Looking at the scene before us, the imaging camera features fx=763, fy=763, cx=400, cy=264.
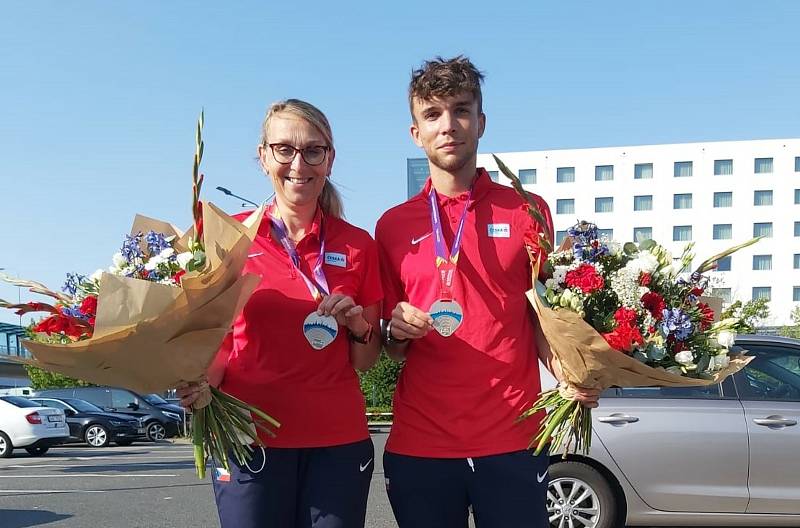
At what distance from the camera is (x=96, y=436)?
20.7m

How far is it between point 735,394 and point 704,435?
479 millimetres

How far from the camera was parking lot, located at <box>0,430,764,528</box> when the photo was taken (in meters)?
7.68

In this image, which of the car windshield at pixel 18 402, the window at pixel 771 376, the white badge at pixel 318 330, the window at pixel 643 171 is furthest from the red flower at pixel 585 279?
the window at pixel 643 171

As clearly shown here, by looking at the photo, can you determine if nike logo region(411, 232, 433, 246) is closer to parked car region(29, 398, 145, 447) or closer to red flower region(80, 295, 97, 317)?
red flower region(80, 295, 97, 317)

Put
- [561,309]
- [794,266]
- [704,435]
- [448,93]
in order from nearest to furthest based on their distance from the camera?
[561,309] → [448,93] → [704,435] → [794,266]

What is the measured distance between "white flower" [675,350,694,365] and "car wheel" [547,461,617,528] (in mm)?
3676

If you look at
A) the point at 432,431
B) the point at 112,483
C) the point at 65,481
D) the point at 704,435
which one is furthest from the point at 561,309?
the point at 65,481

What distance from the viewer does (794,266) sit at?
62812 mm

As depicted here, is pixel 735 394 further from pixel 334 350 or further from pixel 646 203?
pixel 646 203

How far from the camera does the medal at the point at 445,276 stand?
301 cm

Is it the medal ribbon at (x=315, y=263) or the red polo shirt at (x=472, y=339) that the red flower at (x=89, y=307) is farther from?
the red polo shirt at (x=472, y=339)

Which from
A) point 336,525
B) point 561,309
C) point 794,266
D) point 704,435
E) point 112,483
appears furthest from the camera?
point 794,266

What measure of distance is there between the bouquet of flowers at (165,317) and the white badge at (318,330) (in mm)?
334

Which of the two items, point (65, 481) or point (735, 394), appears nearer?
point (735, 394)
